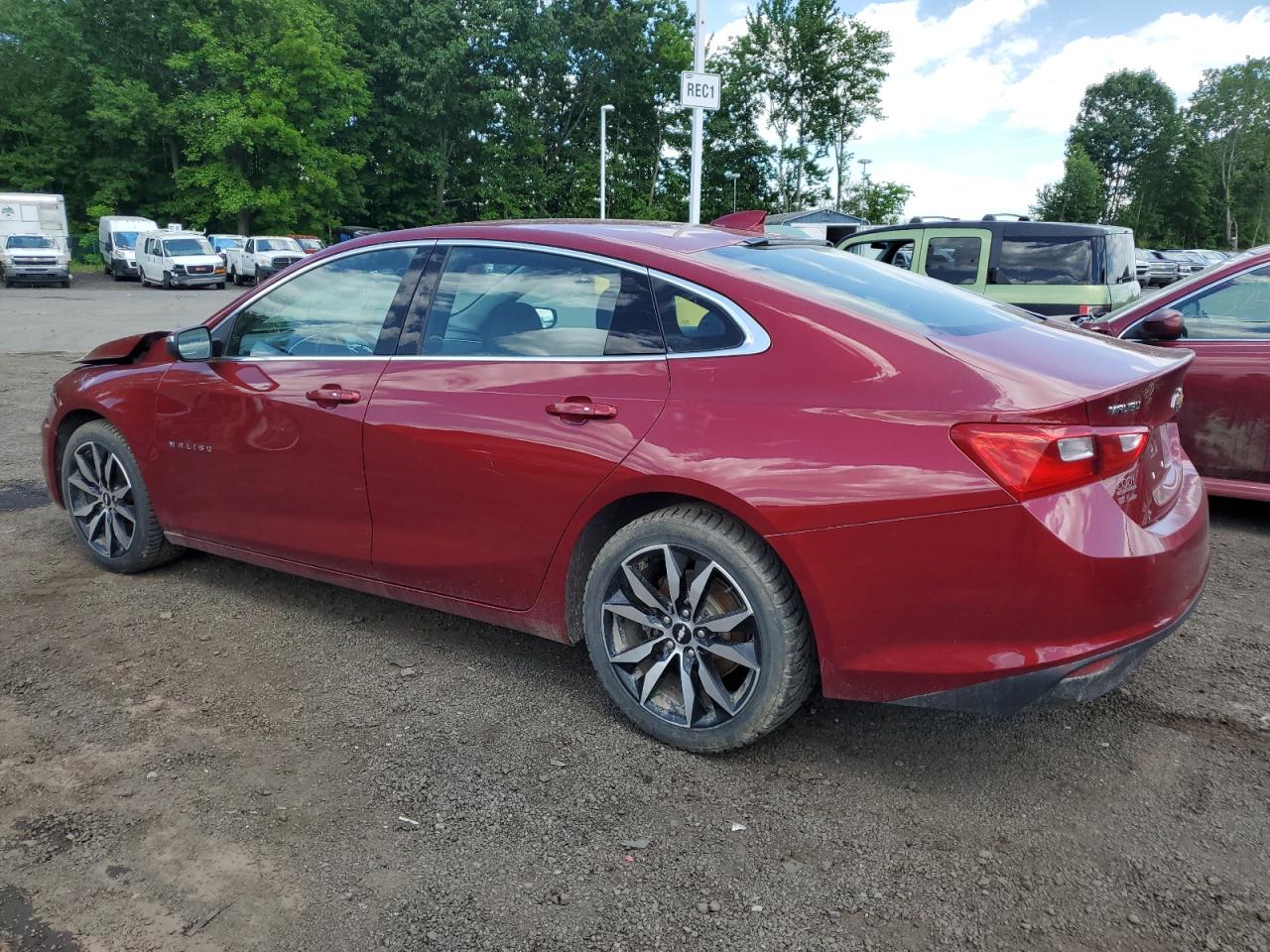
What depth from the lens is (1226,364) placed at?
527 cm

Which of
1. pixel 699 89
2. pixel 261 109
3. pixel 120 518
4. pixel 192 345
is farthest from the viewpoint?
pixel 261 109

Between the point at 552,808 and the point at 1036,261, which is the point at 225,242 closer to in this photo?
the point at 1036,261

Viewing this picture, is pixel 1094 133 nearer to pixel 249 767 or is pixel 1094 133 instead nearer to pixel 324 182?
pixel 324 182

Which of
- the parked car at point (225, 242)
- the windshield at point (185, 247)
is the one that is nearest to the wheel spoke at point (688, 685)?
the windshield at point (185, 247)

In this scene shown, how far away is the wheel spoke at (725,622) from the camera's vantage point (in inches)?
110

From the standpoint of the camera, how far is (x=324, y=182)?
46.2m

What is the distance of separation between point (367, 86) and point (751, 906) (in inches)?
2109

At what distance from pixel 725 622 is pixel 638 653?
13.6 inches

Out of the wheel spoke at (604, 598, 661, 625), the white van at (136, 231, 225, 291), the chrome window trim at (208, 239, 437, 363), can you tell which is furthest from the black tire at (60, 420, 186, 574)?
the white van at (136, 231, 225, 291)

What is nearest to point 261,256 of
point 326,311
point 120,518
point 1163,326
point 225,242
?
point 225,242

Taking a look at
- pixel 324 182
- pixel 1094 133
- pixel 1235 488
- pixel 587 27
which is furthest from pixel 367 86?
pixel 1094 133

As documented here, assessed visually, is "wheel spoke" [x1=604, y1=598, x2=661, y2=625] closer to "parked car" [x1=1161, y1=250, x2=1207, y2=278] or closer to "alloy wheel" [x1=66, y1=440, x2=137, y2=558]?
"alloy wheel" [x1=66, y1=440, x2=137, y2=558]

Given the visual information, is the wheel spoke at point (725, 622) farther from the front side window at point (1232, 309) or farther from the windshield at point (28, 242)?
the windshield at point (28, 242)

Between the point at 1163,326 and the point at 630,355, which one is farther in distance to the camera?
the point at 1163,326
